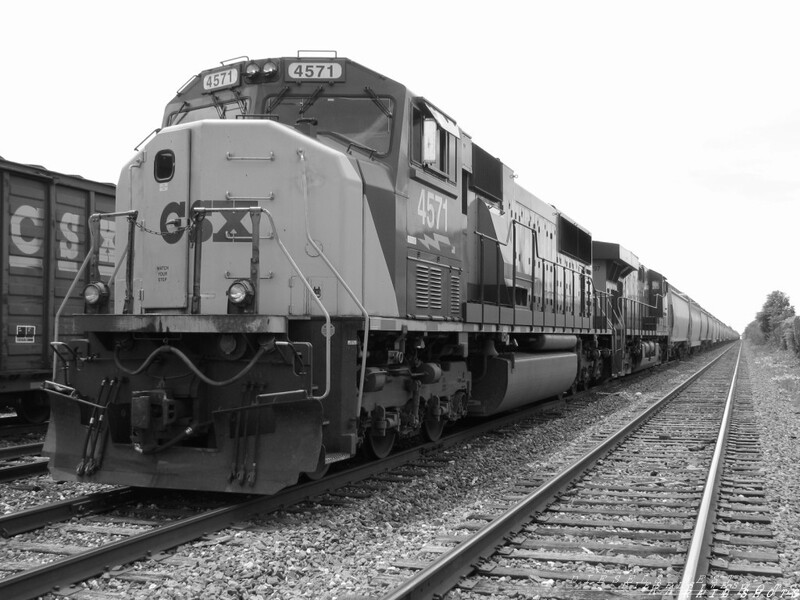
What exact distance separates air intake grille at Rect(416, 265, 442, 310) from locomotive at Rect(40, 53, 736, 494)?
0.03 meters

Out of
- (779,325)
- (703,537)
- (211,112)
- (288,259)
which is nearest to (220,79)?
(211,112)

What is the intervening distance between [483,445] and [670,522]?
132 inches

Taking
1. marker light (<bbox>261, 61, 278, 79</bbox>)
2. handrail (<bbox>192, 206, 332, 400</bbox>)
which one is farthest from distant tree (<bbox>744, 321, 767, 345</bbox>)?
handrail (<bbox>192, 206, 332, 400</bbox>)

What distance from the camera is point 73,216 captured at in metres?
9.70

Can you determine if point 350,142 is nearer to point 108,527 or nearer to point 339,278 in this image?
point 339,278

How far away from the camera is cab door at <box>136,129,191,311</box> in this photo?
5.66 metres

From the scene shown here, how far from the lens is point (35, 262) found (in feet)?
30.2

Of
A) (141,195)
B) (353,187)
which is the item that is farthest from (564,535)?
(141,195)

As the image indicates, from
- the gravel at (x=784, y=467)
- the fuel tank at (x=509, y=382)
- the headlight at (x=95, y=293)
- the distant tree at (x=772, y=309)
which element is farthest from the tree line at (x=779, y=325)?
the headlight at (x=95, y=293)

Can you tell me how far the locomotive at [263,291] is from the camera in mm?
5156

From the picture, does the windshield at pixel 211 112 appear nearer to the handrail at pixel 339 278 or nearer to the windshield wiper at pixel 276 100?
the windshield wiper at pixel 276 100

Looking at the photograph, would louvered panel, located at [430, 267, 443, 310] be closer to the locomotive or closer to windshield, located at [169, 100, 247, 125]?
the locomotive

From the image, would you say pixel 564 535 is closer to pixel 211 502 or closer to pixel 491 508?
pixel 491 508

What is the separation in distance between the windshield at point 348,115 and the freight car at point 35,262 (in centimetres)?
388
